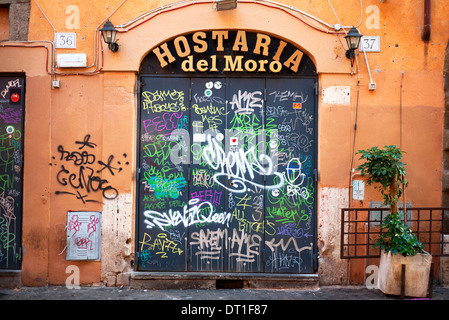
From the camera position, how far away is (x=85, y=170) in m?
6.68

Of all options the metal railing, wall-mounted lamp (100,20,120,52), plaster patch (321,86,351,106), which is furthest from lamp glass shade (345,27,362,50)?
wall-mounted lamp (100,20,120,52)

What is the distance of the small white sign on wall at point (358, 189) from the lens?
21.7 ft

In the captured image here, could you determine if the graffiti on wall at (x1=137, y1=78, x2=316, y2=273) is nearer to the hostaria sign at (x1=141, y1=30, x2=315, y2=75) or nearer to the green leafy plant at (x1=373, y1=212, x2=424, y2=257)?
the hostaria sign at (x1=141, y1=30, x2=315, y2=75)

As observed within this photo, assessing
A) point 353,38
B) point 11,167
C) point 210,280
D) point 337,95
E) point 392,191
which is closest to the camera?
point 392,191

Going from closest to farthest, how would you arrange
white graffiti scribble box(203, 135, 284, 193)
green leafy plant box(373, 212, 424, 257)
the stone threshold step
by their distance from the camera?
green leafy plant box(373, 212, 424, 257)
the stone threshold step
white graffiti scribble box(203, 135, 284, 193)

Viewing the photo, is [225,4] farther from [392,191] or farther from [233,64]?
[392,191]

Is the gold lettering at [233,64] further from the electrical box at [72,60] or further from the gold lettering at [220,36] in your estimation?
the electrical box at [72,60]

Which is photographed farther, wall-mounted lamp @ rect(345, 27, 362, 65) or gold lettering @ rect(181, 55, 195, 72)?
gold lettering @ rect(181, 55, 195, 72)

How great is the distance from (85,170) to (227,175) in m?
2.16

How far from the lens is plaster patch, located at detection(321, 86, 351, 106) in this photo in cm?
665

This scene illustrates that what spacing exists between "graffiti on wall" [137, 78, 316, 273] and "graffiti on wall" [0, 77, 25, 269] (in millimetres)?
1897

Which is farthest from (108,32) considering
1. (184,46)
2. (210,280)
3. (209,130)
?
(210,280)

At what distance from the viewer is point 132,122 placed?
666 centimetres

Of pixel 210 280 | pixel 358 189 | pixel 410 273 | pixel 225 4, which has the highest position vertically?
pixel 225 4
